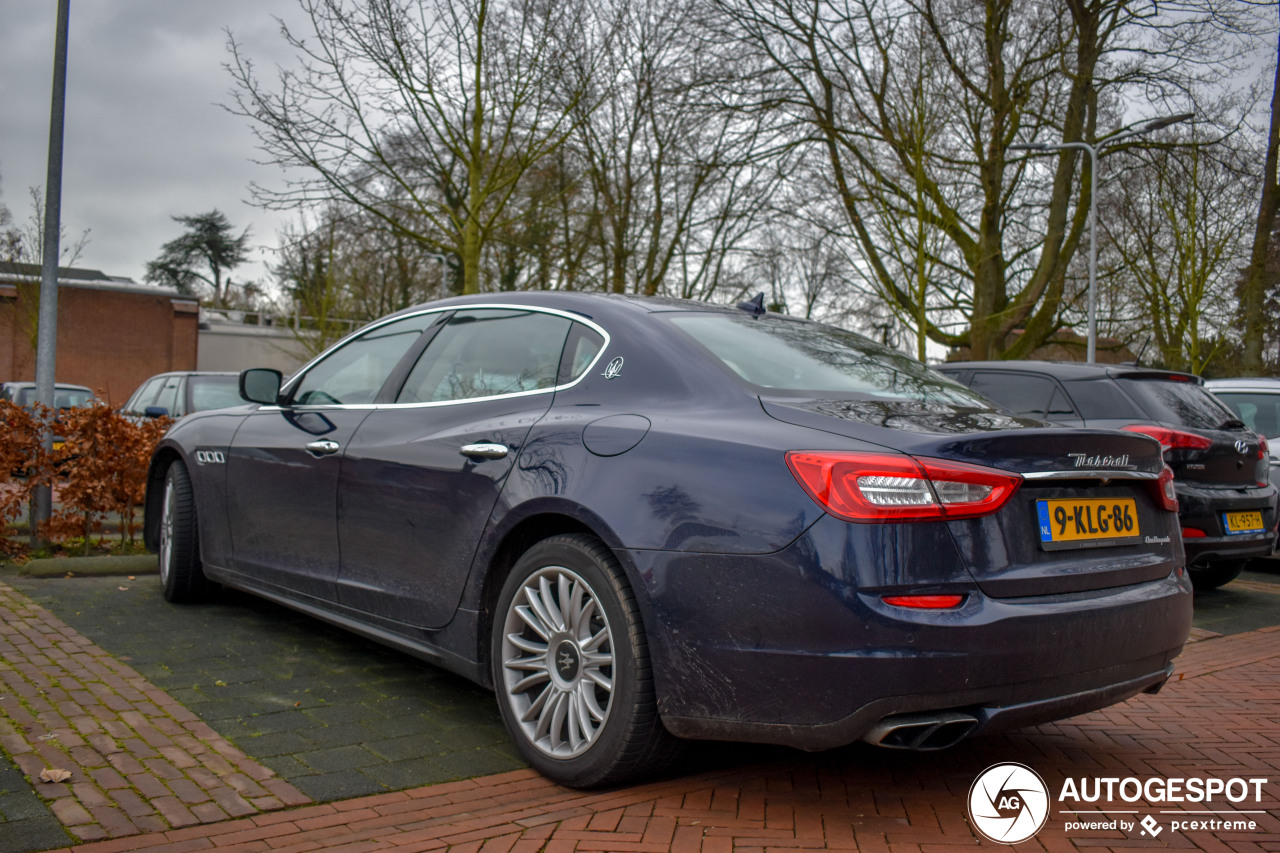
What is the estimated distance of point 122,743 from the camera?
3.42 meters

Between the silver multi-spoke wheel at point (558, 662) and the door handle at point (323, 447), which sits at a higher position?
the door handle at point (323, 447)

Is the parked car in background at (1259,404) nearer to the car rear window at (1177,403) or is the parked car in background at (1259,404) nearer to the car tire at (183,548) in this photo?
the car rear window at (1177,403)

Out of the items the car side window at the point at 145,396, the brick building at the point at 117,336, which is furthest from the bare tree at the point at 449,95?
the brick building at the point at 117,336

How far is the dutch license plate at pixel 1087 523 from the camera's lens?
286 cm

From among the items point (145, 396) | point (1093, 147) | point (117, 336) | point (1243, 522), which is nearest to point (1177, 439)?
point (1243, 522)

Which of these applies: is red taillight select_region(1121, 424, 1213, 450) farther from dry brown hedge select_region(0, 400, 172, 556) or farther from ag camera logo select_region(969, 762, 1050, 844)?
dry brown hedge select_region(0, 400, 172, 556)

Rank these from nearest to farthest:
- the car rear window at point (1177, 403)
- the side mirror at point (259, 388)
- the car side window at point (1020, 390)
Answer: the side mirror at point (259, 388) < the car rear window at point (1177, 403) < the car side window at point (1020, 390)

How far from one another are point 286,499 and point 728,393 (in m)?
2.33

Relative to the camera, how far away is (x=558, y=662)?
3.21 m

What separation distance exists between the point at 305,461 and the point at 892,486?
271cm

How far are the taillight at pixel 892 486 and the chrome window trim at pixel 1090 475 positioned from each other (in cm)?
18

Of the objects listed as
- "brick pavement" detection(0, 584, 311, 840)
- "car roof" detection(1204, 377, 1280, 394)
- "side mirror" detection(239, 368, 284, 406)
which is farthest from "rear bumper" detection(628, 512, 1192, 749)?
"car roof" detection(1204, 377, 1280, 394)

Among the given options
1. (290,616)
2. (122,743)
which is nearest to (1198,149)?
(290,616)

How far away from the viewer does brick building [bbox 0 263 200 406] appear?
40594mm
